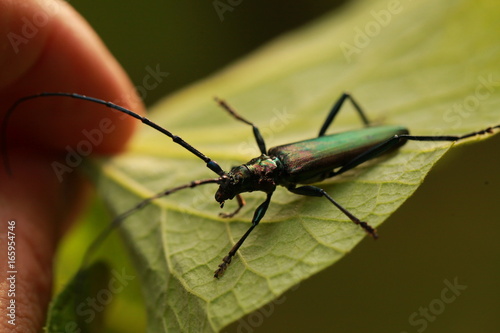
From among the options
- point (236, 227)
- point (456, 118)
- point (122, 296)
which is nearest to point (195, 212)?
point (236, 227)

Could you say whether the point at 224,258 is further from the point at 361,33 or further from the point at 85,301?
the point at 361,33

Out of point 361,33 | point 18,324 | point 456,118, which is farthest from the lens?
point 361,33

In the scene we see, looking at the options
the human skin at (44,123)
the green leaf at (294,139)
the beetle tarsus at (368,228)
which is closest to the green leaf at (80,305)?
the human skin at (44,123)

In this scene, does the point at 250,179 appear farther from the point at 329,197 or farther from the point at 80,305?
the point at 80,305

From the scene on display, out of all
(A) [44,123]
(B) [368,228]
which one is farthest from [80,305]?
(B) [368,228]

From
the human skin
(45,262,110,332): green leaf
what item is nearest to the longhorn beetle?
the human skin

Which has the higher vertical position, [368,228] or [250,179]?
[250,179]

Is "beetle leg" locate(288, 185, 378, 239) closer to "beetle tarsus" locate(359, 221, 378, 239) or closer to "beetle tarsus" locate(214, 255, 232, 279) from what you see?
"beetle tarsus" locate(359, 221, 378, 239)

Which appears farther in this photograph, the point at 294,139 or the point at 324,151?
→ the point at 294,139
